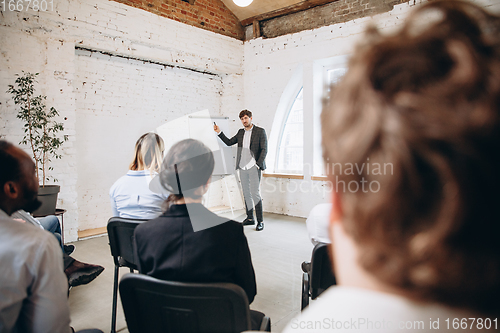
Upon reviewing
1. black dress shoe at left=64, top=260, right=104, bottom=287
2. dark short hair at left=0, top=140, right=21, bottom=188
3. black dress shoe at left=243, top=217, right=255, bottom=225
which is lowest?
black dress shoe at left=243, top=217, right=255, bottom=225

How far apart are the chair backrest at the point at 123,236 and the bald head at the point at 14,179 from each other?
72 cm

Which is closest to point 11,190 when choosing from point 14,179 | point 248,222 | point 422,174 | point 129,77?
point 14,179

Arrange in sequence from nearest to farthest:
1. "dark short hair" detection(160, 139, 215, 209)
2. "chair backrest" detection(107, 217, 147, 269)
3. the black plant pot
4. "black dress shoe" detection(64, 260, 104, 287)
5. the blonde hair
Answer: "dark short hair" detection(160, 139, 215, 209), "chair backrest" detection(107, 217, 147, 269), the blonde hair, "black dress shoe" detection(64, 260, 104, 287), the black plant pot

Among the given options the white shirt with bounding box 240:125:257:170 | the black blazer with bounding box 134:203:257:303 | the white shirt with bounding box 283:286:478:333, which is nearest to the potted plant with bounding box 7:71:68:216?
the white shirt with bounding box 240:125:257:170

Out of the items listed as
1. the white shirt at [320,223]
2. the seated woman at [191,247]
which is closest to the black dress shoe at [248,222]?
the white shirt at [320,223]

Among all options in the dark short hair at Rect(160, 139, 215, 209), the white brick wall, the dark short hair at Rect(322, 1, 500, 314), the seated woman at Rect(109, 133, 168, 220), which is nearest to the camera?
the dark short hair at Rect(322, 1, 500, 314)

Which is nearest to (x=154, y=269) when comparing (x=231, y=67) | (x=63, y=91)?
(x=63, y=91)

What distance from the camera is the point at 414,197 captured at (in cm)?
28

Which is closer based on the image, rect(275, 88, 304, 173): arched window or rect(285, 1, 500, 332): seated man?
rect(285, 1, 500, 332): seated man

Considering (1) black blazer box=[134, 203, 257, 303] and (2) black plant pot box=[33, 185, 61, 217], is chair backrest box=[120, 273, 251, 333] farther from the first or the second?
(2) black plant pot box=[33, 185, 61, 217]

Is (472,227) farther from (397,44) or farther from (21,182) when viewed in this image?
(21,182)

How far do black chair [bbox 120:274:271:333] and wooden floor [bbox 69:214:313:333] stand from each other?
1.11 m

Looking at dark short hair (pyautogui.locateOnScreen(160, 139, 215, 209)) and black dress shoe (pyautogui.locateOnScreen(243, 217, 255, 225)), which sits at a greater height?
dark short hair (pyautogui.locateOnScreen(160, 139, 215, 209))

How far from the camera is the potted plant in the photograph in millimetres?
3316
